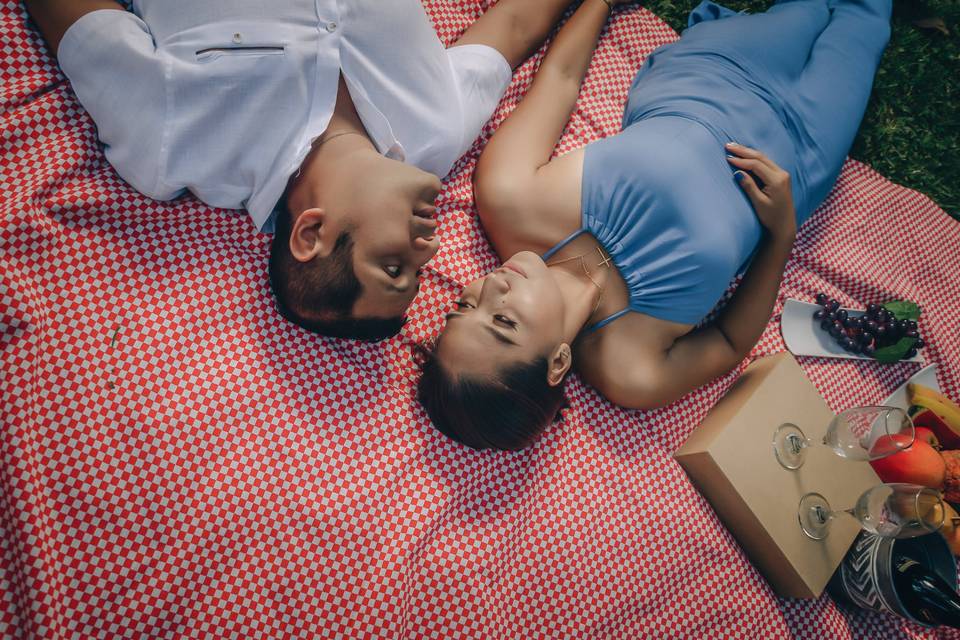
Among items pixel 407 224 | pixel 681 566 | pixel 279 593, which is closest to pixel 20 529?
pixel 279 593

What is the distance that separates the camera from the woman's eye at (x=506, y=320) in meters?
1.68

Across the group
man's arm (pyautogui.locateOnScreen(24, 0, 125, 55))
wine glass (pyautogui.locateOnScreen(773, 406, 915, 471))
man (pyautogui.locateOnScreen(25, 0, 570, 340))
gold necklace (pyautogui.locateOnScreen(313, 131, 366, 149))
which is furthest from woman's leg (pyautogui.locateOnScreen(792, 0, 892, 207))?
man's arm (pyautogui.locateOnScreen(24, 0, 125, 55))

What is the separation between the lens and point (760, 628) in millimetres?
1979

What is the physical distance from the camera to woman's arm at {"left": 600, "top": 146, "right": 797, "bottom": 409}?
199 cm

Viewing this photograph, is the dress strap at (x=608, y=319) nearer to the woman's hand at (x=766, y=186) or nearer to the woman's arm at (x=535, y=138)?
the woman's arm at (x=535, y=138)

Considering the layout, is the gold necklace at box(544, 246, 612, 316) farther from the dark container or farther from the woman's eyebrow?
the dark container

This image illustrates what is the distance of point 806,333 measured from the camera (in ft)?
7.76

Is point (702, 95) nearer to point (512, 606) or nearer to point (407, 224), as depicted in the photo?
point (407, 224)

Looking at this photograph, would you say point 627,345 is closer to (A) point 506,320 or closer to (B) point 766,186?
(A) point 506,320

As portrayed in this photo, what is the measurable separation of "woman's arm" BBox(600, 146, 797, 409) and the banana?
91cm

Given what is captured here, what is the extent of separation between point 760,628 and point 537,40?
2423mm

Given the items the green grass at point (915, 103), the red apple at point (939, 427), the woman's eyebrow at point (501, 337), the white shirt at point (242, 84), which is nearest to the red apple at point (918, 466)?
the red apple at point (939, 427)

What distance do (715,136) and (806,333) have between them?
0.98 meters

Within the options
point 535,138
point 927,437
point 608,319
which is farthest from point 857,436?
point 535,138
